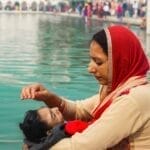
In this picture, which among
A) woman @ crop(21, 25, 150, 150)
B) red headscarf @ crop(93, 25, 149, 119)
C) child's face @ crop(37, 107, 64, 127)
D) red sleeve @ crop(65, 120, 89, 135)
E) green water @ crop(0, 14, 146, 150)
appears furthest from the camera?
green water @ crop(0, 14, 146, 150)

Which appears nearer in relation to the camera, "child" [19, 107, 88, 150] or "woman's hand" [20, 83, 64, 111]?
"child" [19, 107, 88, 150]

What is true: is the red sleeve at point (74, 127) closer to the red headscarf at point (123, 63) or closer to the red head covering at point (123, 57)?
the red headscarf at point (123, 63)

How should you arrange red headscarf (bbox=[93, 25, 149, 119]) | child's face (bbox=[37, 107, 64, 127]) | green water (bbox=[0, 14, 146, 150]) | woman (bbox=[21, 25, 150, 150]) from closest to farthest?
woman (bbox=[21, 25, 150, 150]), red headscarf (bbox=[93, 25, 149, 119]), child's face (bbox=[37, 107, 64, 127]), green water (bbox=[0, 14, 146, 150])

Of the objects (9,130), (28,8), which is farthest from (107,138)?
(28,8)

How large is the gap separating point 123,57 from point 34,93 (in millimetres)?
669

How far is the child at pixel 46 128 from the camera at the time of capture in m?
3.03

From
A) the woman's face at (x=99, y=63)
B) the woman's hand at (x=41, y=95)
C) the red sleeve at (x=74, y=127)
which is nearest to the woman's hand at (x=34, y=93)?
the woman's hand at (x=41, y=95)

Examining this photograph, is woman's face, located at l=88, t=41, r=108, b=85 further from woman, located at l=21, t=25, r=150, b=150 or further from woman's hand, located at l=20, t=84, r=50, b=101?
woman's hand, located at l=20, t=84, r=50, b=101

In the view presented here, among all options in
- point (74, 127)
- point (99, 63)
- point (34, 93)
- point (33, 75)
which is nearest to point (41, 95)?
point (34, 93)

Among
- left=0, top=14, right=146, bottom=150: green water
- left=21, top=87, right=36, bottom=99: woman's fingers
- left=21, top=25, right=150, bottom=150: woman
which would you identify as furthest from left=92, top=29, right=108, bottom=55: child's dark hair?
left=0, top=14, right=146, bottom=150: green water

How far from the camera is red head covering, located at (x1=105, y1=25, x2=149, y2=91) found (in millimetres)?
2871

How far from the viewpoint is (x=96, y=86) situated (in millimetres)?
12820

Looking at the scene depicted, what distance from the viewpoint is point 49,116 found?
11.0 ft

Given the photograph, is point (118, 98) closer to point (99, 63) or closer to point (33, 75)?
point (99, 63)
